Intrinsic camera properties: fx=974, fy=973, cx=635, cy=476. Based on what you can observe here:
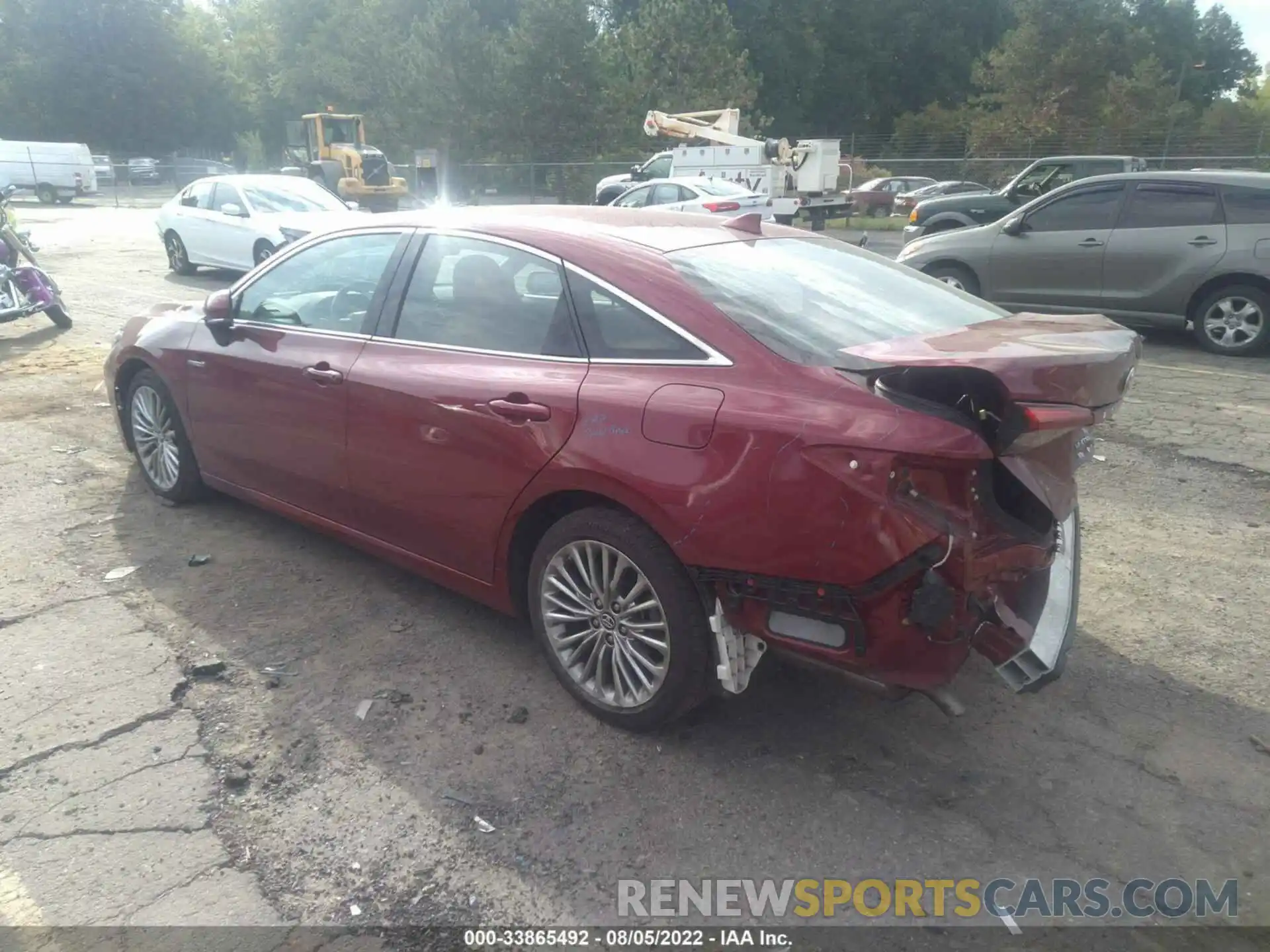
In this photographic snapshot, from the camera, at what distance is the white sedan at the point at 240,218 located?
13.3 metres

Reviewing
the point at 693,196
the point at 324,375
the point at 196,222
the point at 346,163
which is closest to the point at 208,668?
the point at 324,375

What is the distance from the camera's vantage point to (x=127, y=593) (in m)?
4.38

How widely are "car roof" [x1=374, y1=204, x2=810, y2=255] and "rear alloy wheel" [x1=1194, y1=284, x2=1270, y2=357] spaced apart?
22.9ft

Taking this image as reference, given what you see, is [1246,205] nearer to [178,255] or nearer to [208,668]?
[208,668]

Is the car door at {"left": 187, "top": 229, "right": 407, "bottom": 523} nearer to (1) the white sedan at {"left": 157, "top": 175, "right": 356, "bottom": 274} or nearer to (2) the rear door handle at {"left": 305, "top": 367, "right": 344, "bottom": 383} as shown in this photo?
(2) the rear door handle at {"left": 305, "top": 367, "right": 344, "bottom": 383}

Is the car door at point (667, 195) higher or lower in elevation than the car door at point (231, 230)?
higher

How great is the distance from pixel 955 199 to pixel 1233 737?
14.2 m

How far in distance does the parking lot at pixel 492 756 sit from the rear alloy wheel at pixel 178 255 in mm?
11416

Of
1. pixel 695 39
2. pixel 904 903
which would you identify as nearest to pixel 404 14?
pixel 695 39

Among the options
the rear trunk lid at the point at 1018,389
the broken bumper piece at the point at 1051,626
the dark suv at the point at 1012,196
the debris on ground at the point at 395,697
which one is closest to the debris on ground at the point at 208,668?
the debris on ground at the point at 395,697

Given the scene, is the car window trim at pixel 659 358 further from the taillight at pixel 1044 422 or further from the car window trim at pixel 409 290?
the taillight at pixel 1044 422

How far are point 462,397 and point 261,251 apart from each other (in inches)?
440

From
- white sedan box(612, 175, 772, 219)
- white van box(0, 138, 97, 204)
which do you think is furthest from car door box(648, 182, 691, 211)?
white van box(0, 138, 97, 204)

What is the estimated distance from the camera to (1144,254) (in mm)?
9695
